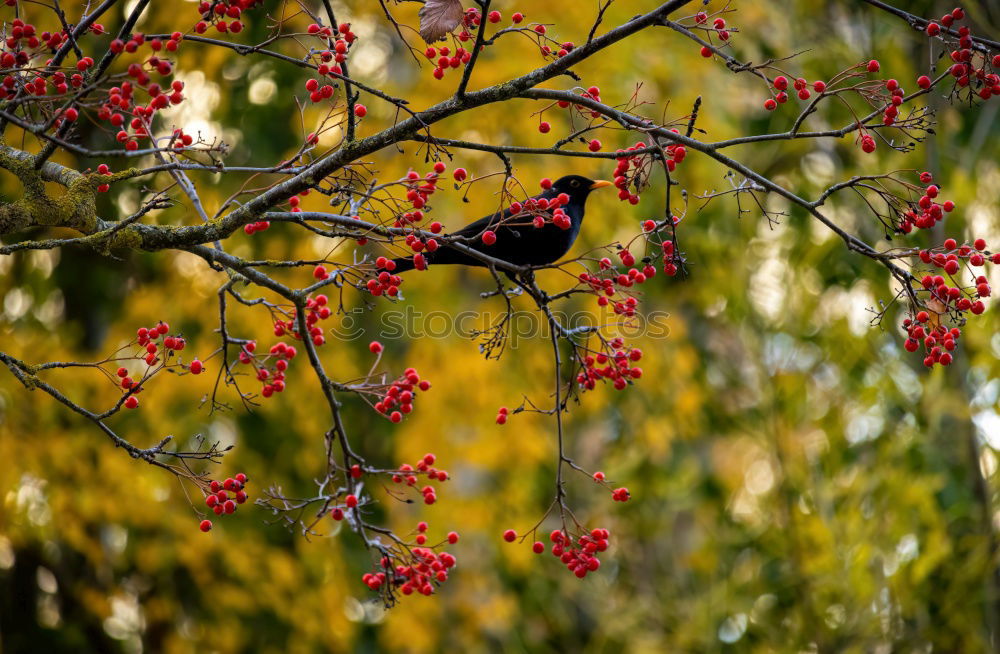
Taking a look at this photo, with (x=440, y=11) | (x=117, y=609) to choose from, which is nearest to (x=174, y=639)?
(x=117, y=609)

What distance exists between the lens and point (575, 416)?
7383 millimetres

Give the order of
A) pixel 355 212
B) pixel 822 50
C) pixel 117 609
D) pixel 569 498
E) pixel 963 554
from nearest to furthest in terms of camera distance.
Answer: pixel 355 212 < pixel 963 554 < pixel 822 50 < pixel 117 609 < pixel 569 498

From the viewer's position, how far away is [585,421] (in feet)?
25.2

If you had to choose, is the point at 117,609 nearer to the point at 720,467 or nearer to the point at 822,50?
the point at 822,50

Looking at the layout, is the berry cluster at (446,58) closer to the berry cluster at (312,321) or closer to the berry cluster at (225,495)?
the berry cluster at (312,321)

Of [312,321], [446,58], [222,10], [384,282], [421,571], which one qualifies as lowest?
[421,571]

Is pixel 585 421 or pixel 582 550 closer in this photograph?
pixel 582 550

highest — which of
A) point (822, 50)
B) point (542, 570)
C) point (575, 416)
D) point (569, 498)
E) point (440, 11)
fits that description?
point (822, 50)

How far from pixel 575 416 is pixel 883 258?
17.5ft

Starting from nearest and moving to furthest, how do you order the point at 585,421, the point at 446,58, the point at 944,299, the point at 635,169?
the point at 944,299, the point at 635,169, the point at 446,58, the point at 585,421

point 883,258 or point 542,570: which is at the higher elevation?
point 542,570

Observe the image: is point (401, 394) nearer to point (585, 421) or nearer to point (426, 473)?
point (426, 473)

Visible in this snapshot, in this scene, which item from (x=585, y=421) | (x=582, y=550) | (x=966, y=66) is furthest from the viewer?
(x=585, y=421)

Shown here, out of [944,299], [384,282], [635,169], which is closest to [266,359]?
[384,282]
